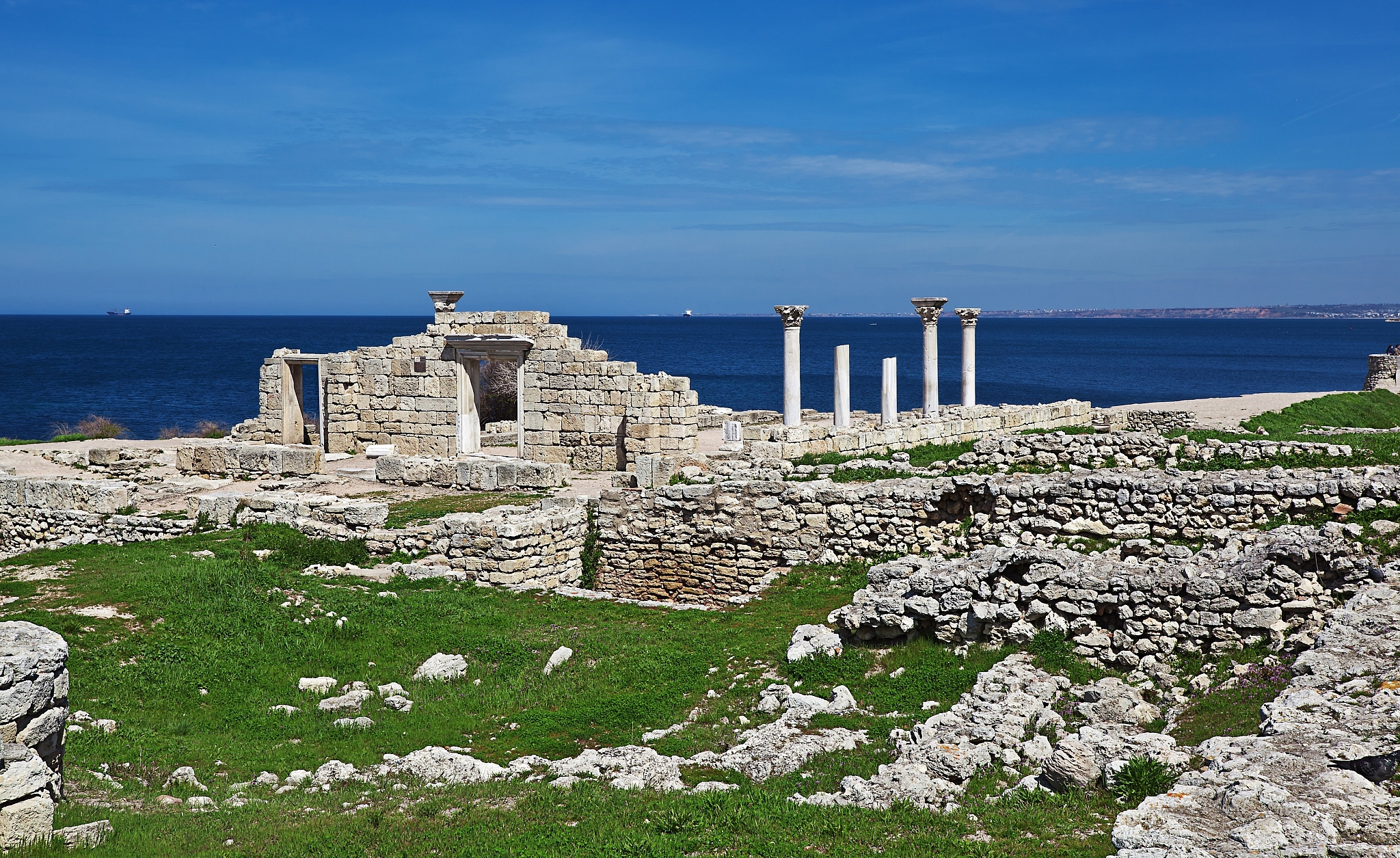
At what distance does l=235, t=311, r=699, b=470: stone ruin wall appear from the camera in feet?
81.0

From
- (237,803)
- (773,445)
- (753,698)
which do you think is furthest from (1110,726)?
(773,445)

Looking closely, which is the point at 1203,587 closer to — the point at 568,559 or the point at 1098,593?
the point at 1098,593

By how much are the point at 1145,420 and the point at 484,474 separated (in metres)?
15.8

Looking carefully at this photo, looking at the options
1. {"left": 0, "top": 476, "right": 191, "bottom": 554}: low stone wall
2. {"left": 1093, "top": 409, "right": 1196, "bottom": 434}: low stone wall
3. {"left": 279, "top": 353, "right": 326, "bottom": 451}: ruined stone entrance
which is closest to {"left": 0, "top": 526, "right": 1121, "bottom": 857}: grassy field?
{"left": 0, "top": 476, "right": 191, "bottom": 554}: low stone wall

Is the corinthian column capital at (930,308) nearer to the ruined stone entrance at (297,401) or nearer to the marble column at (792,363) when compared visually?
the marble column at (792,363)

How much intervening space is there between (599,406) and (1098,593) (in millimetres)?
16651

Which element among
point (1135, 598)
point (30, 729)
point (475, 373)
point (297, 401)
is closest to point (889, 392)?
point (475, 373)

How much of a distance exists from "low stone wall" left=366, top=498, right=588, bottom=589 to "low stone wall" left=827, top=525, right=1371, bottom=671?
5.42m

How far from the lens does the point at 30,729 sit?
6859 millimetres

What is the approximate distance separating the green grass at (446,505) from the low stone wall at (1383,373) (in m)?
31.4

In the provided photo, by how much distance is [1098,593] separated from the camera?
991 centimetres

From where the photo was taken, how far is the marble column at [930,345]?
93.1 feet

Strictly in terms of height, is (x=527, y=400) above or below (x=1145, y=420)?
above

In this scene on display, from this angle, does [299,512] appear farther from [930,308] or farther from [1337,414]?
[1337,414]
